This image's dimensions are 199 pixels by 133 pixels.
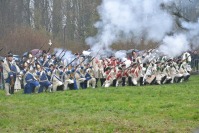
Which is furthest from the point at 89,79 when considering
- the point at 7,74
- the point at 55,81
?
the point at 7,74

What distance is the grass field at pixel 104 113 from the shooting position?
11.3 m

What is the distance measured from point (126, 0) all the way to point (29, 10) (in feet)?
110

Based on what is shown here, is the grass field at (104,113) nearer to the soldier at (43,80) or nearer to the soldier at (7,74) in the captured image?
the soldier at (7,74)

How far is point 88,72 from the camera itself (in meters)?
25.0

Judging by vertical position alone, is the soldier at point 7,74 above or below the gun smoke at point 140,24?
below

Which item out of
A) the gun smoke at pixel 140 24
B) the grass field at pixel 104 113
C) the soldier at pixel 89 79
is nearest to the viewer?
the grass field at pixel 104 113

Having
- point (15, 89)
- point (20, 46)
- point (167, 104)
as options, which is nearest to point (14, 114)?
point (167, 104)

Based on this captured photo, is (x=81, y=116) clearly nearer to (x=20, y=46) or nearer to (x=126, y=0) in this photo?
(x=126, y=0)

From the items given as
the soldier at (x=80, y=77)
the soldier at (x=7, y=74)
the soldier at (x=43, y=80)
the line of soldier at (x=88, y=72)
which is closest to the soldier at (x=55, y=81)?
the line of soldier at (x=88, y=72)

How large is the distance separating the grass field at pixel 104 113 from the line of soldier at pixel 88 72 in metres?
3.27

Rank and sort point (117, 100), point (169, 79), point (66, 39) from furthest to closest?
point (66, 39)
point (169, 79)
point (117, 100)

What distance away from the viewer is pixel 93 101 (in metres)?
16.6

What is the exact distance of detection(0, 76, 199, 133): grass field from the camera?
37.2 ft

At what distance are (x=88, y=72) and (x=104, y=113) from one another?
11.4 m
